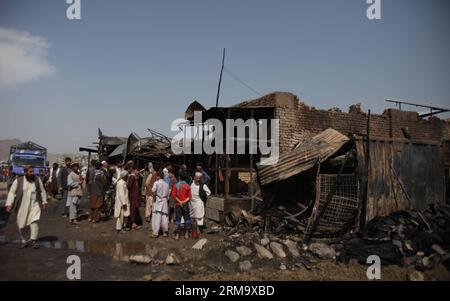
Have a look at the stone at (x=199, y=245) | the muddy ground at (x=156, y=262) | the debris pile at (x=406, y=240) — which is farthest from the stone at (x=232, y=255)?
the debris pile at (x=406, y=240)

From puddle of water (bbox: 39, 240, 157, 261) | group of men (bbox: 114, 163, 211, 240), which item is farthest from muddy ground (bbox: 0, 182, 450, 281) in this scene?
group of men (bbox: 114, 163, 211, 240)

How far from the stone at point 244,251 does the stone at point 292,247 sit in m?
0.80

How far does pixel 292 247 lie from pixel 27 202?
18.4 feet

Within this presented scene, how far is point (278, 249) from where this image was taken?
628 centimetres

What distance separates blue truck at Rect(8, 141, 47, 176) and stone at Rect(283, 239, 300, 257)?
20.7 m

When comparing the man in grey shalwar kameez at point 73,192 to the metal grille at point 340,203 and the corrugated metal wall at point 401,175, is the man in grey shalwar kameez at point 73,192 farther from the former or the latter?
the corrugated metal wall at point 401,175

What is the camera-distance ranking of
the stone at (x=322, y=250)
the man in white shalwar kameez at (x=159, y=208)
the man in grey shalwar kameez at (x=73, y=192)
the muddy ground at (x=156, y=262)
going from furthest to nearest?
the man in grey shalwar kameez at (x=73, y=192)
the man in white shalwar kameez at (x=159, y=208)
the stone at (x=322, y=250)
the muddy ground at (x=156, y=262)

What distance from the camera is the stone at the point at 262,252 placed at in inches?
239

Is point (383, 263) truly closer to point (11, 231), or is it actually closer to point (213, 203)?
point (213, 203)

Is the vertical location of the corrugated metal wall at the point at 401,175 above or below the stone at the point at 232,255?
above

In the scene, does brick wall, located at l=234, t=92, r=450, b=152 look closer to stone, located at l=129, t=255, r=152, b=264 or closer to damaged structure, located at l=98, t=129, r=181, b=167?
damaged structure, located at l=98, t=129, r=181, b=167

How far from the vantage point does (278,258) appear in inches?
239
